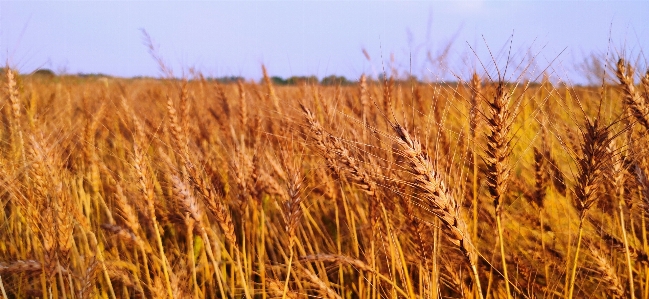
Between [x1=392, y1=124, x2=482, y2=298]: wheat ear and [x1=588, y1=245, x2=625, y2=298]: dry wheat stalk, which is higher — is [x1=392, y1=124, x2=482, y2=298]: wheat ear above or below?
above

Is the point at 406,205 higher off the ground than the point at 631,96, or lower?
lower

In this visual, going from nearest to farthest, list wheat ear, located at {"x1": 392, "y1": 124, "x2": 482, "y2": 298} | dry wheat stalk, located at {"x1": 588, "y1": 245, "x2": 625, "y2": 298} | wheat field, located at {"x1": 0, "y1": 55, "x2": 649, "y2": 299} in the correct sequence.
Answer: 1. wheat ear, located at {"x1": 392, "y1": 124, "x2": 482, "y2": 298}
2. wheat field, located at {"x1": 0, "y1": 55, "x2": 649, "y2": 299}
3. dry wheat stalk, located at {"x1": 588, "y1": 245, "x2": 625, "y2": 298}

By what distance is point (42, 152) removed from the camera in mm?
1619

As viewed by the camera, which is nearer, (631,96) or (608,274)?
(608,274)

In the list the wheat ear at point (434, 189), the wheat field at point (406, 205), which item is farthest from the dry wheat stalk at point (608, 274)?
the wheat ear at point (434, 189)

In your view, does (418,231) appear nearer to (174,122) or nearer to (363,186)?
(363,186)

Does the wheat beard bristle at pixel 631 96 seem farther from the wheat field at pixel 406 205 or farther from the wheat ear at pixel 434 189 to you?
the wheat ear at pixel 434 189

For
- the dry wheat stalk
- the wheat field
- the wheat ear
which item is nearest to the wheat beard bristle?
the wheat field

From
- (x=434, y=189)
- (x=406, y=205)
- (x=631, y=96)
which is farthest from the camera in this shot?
(x=631, y=96)

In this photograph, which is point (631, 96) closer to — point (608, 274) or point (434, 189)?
point (608, 274)

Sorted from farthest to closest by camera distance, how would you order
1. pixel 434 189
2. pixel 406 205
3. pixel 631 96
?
1. pixel 631 96
2. pixel 406 205
3. pixel 434 189

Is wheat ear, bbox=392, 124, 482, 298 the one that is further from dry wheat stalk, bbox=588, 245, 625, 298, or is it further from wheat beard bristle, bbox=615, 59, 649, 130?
wheat beard bristle, bbox=615, 59, 649, 130

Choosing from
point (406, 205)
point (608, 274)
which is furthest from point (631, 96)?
point (406, 205)

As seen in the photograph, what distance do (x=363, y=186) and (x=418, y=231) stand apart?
0.21 meters
